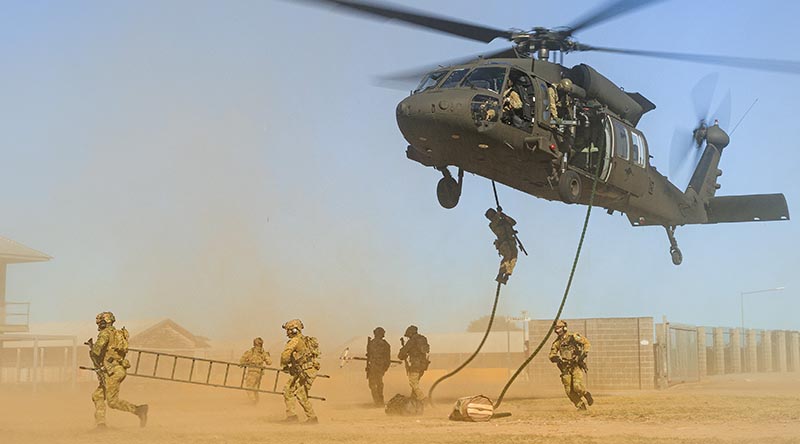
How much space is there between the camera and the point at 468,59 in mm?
15828

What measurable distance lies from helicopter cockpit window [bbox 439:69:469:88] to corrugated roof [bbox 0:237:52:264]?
73.3 ft

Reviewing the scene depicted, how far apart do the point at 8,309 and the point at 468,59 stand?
26.3m

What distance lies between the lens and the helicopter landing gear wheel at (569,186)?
15477 millimetres

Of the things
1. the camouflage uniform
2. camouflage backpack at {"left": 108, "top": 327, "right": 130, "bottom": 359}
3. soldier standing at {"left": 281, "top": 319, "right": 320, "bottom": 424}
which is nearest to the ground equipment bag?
soldier standing at {"left": 281, "top": 319, "right": 320, "bottom": 424}

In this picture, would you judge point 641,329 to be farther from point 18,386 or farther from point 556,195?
point 18,386

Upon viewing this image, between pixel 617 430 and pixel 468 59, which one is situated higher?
pixel 468 59

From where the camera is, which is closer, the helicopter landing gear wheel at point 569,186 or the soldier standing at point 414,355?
the helicopter landing gear wheel at point 569,186

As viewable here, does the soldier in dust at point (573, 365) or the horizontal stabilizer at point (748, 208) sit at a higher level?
the horizontal stabilizer at point (748, 208)

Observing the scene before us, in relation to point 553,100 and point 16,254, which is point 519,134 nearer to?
point 553,100

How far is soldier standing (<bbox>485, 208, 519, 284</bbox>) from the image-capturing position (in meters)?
17.0

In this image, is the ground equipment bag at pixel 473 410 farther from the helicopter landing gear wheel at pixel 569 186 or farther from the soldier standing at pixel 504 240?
the helicopter landing gear wheel at pixel 569 186

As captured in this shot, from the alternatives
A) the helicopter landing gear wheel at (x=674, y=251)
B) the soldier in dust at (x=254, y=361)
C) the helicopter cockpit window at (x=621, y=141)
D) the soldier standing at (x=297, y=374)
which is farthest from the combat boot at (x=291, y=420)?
the helicopter landing gear wheel at (x=674, y=251)

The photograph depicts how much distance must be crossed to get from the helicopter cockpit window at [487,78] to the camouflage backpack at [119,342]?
6.61 m

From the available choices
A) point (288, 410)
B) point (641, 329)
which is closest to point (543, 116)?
point (288, 410)
